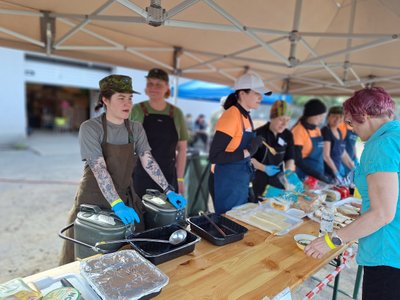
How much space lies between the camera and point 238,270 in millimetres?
1149

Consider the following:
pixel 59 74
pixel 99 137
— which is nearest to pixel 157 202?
pixel 99 137

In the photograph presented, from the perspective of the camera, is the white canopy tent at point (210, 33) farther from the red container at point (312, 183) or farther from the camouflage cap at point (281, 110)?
the red container at point (312, 183)

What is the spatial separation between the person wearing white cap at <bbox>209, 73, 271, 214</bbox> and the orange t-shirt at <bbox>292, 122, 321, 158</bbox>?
99 centimetres

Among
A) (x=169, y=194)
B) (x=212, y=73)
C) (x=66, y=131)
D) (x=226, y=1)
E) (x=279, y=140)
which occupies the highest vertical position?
(x=226, y=1)

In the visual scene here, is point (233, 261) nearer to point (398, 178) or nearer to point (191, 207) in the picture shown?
point (398, 178)

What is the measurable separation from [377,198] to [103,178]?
1292 mm

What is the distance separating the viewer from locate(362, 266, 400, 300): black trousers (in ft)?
3.70

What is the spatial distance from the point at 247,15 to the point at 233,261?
2.24 metres

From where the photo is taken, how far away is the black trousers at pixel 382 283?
1129 mm

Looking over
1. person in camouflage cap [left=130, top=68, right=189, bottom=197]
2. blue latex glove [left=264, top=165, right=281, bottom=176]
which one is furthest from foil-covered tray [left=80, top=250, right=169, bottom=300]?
blue latex glove [left=264, top=165, right=281, bottom=176]

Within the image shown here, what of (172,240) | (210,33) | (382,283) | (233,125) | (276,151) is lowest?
(382,283)

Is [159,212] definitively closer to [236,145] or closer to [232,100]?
[236,145]

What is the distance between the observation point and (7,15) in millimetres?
2184

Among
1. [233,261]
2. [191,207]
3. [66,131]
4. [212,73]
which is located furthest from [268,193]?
[66,131]
